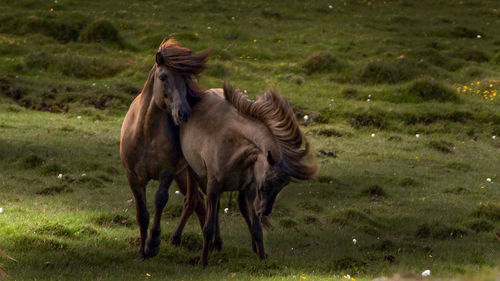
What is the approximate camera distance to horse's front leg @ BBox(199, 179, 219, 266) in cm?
777

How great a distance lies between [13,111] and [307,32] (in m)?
12.8

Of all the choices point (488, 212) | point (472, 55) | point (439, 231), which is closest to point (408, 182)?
point (488, 212)

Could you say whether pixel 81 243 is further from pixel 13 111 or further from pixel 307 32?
pixel 307 32

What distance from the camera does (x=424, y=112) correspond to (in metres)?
18.2

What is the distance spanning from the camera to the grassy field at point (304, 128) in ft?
27.5

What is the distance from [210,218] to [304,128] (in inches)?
395

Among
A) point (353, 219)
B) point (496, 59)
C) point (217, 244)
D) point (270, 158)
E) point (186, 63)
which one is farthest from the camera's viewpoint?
point (496, 59)

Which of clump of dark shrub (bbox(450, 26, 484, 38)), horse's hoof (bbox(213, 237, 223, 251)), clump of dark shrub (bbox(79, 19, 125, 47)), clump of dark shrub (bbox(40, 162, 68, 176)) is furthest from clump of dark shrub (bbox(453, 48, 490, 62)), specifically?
horse's hoof (bbox(213, 237, 223, 251))

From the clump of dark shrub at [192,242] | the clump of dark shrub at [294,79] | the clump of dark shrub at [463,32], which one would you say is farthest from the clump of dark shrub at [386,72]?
the clump of dark shrub at [192,242]

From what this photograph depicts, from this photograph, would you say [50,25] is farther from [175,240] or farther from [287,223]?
[175,240]

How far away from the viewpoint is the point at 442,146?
1619 cm

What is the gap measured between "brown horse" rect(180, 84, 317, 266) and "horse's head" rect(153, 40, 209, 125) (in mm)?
303

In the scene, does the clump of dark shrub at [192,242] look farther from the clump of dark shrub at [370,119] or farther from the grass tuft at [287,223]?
the clump of dark shrub at [370,119]

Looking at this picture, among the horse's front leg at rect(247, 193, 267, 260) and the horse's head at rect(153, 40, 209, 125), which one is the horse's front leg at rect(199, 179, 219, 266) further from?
the horse's head at rect(153, 40, 209, 125)
